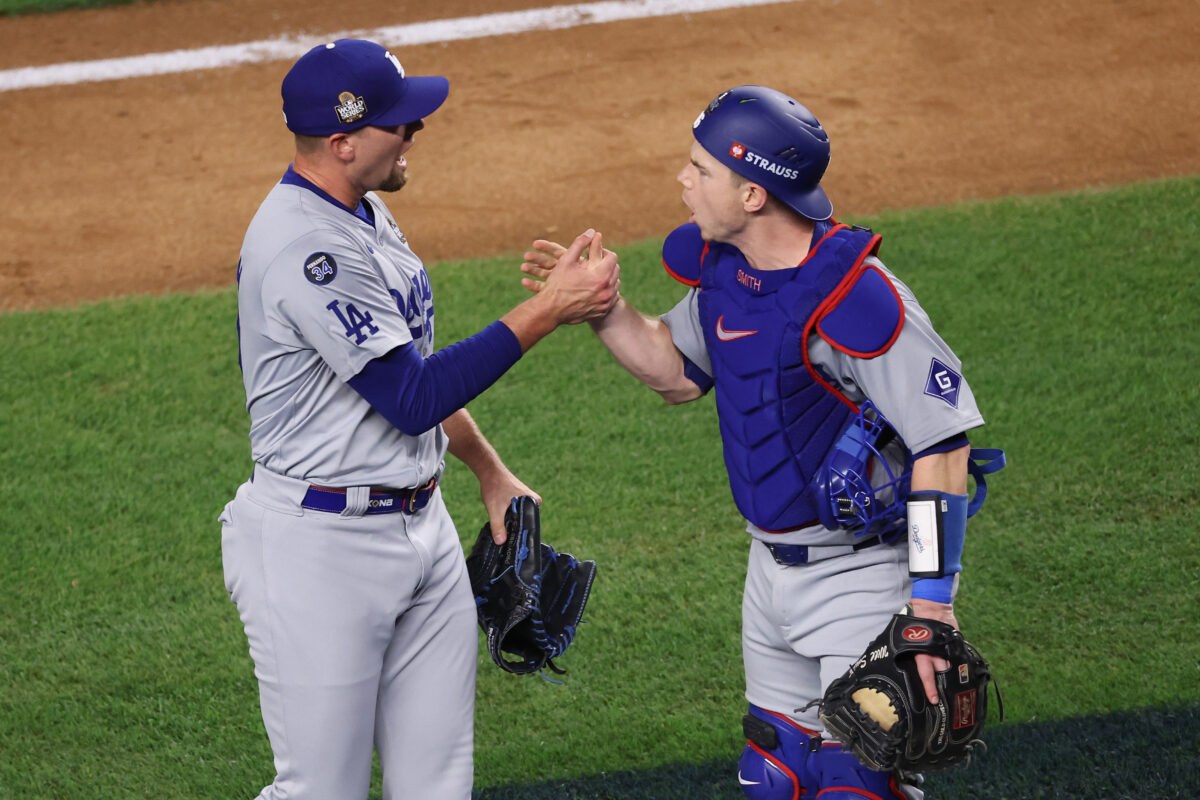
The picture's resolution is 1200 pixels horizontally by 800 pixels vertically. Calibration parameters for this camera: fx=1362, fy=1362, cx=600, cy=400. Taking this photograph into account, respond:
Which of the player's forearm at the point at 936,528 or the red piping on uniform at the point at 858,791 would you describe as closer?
the player's forearm at the point at 936,528

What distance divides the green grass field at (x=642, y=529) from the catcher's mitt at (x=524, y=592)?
2.47 feet

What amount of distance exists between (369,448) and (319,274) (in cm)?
43

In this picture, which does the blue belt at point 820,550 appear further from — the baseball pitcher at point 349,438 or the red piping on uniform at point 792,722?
the baseball pitcher at point 349,438

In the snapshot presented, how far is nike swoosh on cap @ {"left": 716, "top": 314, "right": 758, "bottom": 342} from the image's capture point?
3293 millimetres

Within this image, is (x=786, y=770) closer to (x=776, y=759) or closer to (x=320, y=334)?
(x=776, y=759)

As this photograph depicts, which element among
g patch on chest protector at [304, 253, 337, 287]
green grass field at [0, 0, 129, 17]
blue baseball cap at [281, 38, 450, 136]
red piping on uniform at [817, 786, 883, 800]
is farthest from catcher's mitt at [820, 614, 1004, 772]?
green grass field at [0, 0, 129, 17]

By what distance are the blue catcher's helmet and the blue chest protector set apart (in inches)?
2.3

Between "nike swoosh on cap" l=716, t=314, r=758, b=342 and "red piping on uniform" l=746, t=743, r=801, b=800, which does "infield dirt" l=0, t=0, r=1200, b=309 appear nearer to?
"nike swoosh on cap" l=716, t=314, r=758, b=342

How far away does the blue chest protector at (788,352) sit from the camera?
10.2 ft

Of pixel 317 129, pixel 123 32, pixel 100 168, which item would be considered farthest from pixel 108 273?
pixel 317 129

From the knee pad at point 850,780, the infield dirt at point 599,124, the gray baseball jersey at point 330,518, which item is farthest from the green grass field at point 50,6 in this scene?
the knee pad at point 850,780

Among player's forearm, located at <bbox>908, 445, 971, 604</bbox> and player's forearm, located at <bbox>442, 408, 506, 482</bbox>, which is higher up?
player's forearm, located at <bbox>908, 445, 971, 604</bbox>

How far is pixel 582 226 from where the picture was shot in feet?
25.8

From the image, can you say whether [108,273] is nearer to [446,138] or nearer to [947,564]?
[446,138]
